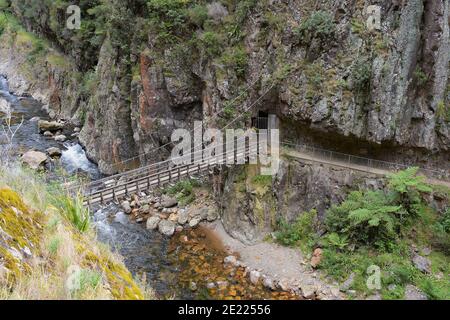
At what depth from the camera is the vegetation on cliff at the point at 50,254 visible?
3410mm

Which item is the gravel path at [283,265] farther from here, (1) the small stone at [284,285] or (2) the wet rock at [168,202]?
(2) the wet rock at [168,202]

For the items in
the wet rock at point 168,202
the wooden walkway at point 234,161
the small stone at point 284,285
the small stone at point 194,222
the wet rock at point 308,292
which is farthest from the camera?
the wet rock at point 168,202

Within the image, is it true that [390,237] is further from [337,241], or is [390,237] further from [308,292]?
[308,292]

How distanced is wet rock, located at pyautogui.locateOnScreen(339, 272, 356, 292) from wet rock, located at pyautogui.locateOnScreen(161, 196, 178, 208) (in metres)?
10.9

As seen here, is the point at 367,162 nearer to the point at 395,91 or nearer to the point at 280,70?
the point at 395,91

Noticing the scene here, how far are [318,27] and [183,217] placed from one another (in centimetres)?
1206

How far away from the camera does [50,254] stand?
408 centimetres

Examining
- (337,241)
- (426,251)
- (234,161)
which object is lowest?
(426,251)

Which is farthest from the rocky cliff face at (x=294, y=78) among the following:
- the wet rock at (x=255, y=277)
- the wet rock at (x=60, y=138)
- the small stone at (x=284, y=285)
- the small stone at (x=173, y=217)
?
the wet rock at (x=60, y=138)

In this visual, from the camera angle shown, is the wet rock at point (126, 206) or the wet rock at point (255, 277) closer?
the wet rock at point (255, 277)

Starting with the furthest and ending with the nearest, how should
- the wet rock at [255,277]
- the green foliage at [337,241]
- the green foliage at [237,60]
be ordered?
1. the green foliage at [237,60]
2. the green foliage at [337,241]
3. the wet rock at [255,277]

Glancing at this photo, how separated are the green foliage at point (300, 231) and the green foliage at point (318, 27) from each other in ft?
27.8

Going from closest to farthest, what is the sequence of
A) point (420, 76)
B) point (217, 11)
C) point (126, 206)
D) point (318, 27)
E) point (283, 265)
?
1. point (283, 265)
2. point (420, 76)
3. point (318, 27)
4. point (217, 11)
5. point (126, 206)

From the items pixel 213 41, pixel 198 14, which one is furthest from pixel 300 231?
pixel 198 14
